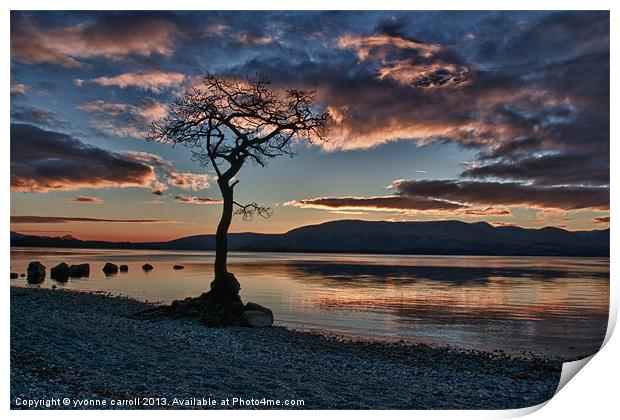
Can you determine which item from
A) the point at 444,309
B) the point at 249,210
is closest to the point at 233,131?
the point at 249,210

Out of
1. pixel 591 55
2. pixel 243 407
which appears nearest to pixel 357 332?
pixel 243 407

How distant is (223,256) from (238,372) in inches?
179

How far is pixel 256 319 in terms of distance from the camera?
39.5ft

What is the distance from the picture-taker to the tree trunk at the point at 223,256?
12312mm

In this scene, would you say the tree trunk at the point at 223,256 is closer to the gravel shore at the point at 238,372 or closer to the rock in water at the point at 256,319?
the rock in water at the point at 256,319

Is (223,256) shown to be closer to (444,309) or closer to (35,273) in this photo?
(444,309)

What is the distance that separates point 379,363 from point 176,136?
23.2 feet

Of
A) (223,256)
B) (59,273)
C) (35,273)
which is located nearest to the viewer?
(223,256)

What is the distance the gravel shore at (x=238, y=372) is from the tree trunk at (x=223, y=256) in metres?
1.82

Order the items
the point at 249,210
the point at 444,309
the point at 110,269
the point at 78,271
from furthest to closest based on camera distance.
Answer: the point at 110,269 < the point at 78,271 < the point at 444,309 < the point at 249,210

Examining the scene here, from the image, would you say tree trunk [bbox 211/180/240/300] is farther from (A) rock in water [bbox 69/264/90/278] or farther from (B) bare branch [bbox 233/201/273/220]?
(A) rock in water [bbox 69/264/90/278]

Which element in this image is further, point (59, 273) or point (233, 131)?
point (59, 273)

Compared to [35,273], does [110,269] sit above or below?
below

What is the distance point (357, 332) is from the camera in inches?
513
